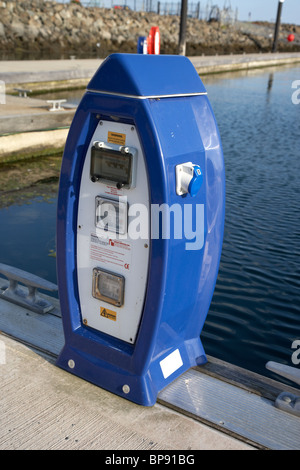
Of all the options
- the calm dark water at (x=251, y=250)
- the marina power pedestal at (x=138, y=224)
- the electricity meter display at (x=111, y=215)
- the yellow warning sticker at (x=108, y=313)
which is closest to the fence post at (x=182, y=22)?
the calm dark water at (x=251, y=250)

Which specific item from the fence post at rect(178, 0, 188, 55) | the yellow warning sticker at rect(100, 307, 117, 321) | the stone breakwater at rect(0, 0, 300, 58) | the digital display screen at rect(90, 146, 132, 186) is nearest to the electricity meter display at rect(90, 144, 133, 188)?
the digital display screen at rect(90, 146, 132, 186)

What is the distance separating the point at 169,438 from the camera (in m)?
2.65

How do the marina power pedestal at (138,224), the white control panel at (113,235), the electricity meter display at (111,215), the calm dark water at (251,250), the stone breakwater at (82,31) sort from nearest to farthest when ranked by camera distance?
1. the marina power pedestal at (138,224)
2. the white control panel at (113,235)
3. the electricity meter display at (111,215)
4. the calm dark water at (251,250)
5. the stone breakwater at (82,31)

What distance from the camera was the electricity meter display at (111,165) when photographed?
8.80 feet

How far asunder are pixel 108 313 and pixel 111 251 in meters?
0.38

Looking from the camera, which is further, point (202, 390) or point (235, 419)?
point (202, 390)

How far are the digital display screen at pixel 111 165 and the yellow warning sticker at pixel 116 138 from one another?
0.05m

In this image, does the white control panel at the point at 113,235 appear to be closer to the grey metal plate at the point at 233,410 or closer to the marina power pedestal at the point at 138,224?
the marina power pedestal at the point at 138,224

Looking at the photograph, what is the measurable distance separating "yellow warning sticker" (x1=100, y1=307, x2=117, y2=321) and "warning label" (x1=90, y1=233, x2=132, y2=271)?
28 centimetres

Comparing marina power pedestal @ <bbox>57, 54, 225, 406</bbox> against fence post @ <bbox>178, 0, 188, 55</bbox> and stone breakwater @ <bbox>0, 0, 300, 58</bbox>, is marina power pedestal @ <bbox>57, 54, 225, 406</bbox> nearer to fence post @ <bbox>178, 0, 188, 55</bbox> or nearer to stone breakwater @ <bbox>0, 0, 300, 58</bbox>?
fence post @ <bbox>178, 0, 188, 55</bbox>

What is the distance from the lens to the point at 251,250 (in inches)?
276

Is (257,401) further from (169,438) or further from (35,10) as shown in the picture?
(35,10)

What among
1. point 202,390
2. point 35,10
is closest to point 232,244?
point 202,390
